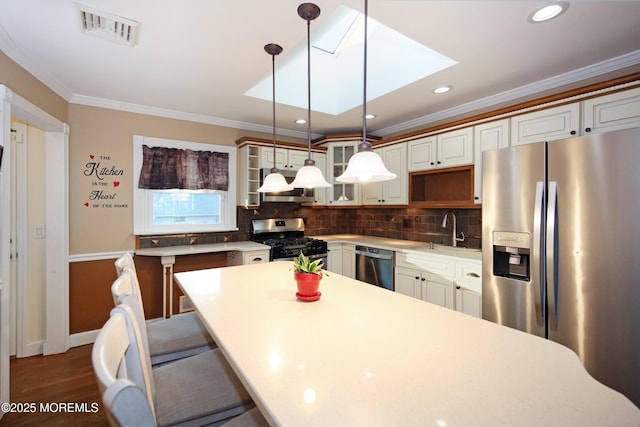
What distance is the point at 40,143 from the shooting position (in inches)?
108

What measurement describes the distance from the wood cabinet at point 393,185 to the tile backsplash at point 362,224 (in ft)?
1.22

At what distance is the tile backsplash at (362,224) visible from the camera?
3.24 metres

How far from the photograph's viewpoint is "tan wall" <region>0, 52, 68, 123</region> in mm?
1988

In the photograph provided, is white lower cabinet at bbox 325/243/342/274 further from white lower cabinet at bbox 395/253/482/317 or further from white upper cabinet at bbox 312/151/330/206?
white lower cabinet at bbox 395/253/482/317

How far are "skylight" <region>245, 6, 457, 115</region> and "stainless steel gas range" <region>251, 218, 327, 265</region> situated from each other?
1.55 meters

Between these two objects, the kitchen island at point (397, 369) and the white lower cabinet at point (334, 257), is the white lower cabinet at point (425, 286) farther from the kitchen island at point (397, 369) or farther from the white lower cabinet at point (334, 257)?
the kitchen island at point (397, 369)

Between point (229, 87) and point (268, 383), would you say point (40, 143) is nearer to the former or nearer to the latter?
point (229, 87)

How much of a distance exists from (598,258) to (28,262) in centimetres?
431

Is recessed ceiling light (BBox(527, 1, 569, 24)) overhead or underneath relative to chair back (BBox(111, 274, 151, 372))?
overhead

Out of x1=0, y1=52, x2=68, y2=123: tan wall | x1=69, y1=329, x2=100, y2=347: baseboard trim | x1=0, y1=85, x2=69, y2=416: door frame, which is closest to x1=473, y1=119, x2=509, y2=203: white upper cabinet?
x1=0, y1=52, x2=68, y2=123: tan wall

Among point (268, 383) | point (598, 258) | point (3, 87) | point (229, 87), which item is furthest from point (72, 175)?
point (598, 258)

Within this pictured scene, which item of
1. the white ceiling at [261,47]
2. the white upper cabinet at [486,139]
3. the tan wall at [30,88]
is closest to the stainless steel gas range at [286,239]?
the white ceiling at [261,47]

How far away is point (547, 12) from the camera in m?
1.65

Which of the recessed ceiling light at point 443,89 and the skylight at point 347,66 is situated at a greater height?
the skylight at point 347,66
